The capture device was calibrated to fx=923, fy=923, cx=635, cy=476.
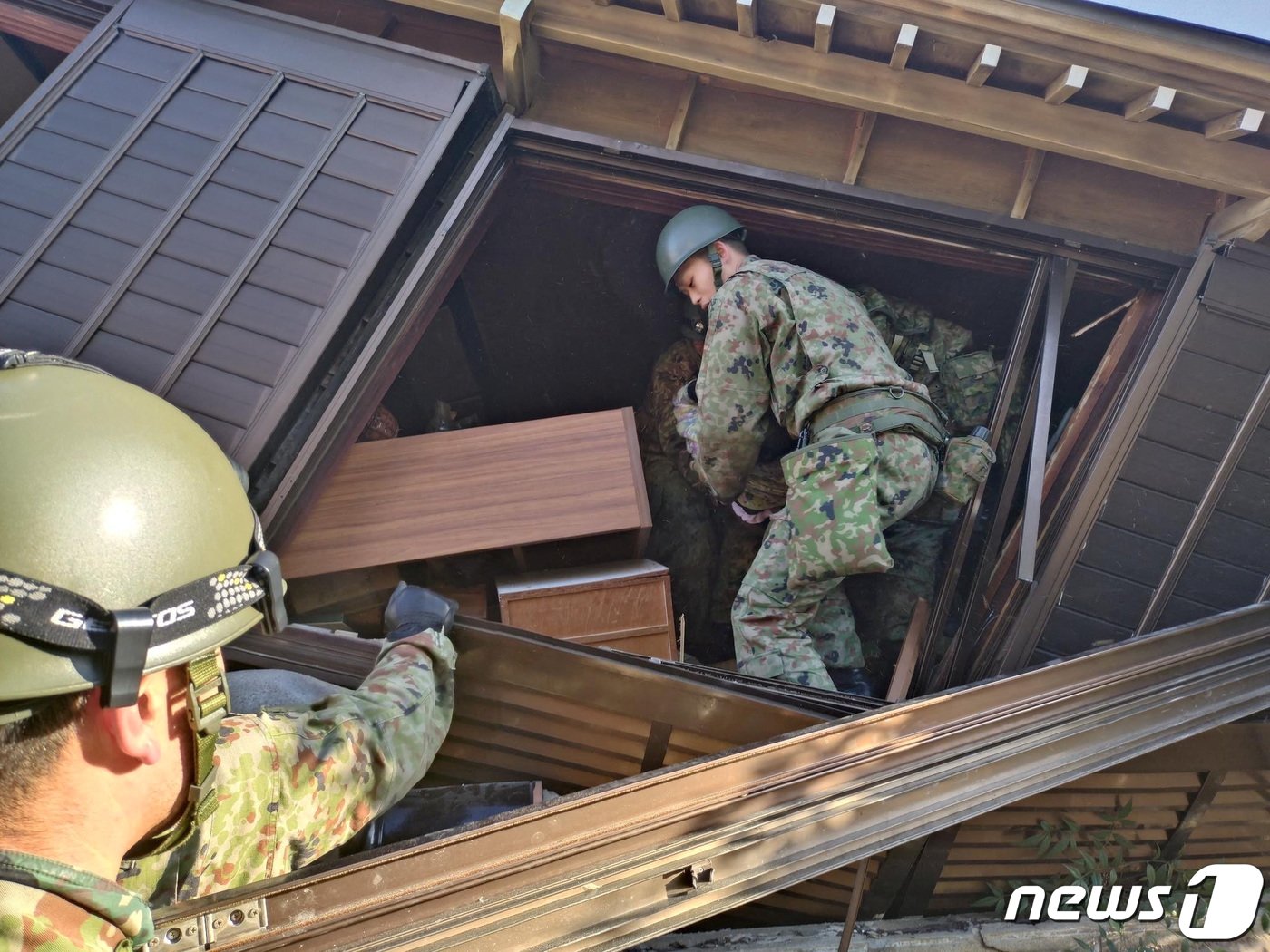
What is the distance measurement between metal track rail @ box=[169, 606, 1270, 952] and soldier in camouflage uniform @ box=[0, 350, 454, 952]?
0.24m

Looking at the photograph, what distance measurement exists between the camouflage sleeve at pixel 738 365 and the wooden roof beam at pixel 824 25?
848mm

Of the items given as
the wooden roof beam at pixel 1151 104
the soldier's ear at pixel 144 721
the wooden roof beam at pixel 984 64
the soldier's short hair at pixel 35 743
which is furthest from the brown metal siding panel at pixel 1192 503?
the soldier's short hair at pixel 35 743

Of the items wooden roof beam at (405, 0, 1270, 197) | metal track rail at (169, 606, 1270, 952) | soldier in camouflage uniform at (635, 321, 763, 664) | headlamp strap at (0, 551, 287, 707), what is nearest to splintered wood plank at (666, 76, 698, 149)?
wooden roof beam at (405, 0, 1270, 197)

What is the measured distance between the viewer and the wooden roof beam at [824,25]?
3.13 meters

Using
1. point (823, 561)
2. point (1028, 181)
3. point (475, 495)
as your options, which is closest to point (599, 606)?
point (475, 495)

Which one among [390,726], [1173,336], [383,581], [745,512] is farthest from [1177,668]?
[383,581]

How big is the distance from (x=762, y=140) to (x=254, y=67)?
6.48 ft

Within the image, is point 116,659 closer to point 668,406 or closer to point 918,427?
point 918,427

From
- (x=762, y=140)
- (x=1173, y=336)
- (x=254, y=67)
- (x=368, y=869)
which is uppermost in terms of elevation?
(x=762, y=140)

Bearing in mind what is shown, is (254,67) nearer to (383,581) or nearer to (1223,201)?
(383,581)

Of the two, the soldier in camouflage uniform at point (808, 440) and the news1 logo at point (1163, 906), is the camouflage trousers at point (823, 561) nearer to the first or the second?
the soldier in camouflage uniform at point (808, 440)

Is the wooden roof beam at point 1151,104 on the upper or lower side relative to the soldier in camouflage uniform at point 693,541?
upper

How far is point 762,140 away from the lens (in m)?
3.76

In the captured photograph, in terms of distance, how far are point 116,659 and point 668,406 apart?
11.0ft
